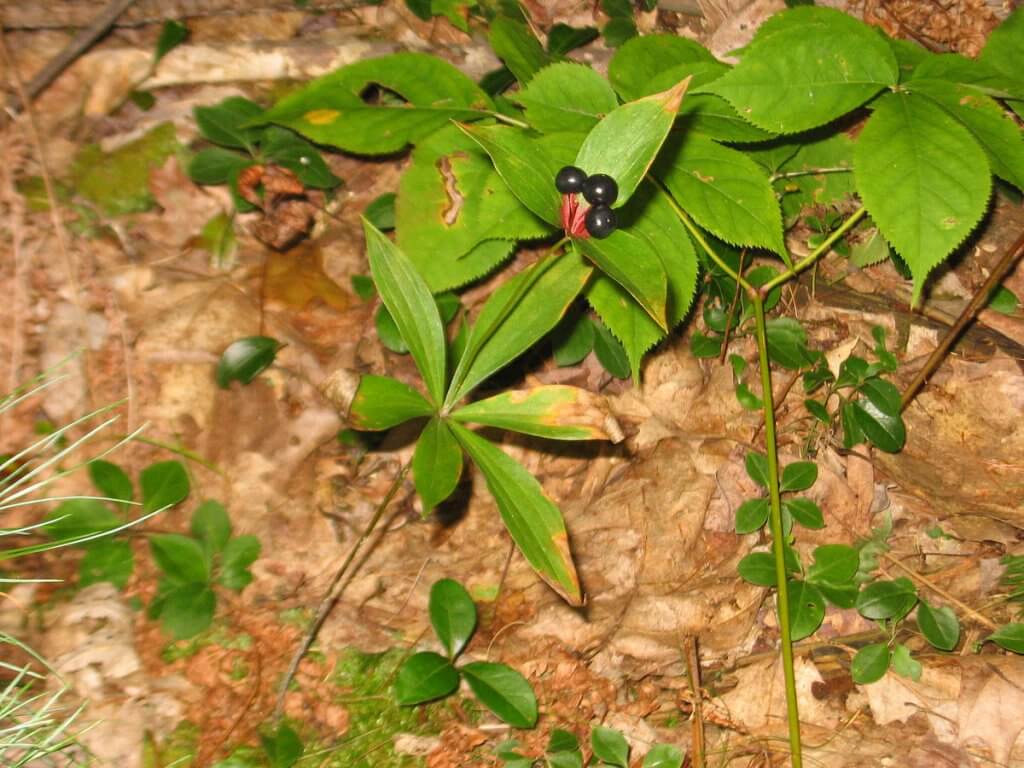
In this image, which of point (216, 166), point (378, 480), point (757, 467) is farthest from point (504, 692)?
point (216, 166)

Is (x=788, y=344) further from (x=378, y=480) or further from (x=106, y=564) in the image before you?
(x=106, y=564)

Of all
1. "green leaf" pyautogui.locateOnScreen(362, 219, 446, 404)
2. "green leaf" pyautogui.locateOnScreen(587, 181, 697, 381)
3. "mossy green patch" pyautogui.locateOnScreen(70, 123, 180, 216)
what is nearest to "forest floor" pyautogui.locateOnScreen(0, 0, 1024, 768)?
"mossy green patch" pyautogui.locateOnScreen(70, 123, 180, 216)

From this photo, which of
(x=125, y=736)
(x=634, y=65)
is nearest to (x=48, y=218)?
(x=125, y=736)

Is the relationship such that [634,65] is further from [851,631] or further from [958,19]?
[851,631]

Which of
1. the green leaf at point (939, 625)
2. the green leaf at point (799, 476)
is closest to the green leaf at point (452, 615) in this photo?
the green leaf at point (799, 476)

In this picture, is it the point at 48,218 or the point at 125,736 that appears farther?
the point at 48,218

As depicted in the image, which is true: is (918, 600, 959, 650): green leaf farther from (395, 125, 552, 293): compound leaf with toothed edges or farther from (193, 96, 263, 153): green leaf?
(193, 96, 263, 153): green leaf

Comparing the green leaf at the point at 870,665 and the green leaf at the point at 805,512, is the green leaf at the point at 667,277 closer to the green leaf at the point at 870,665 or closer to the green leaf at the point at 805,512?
the green leaf at the point at 805,512
